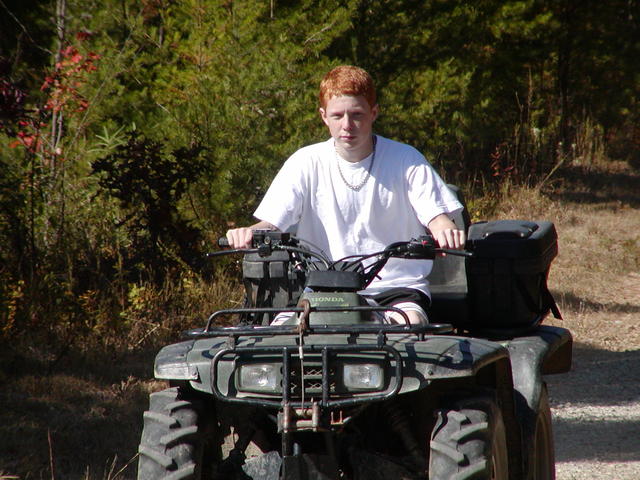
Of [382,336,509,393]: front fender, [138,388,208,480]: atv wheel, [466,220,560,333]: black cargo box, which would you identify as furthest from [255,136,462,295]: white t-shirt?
[138,388,208,480]: atv wheel

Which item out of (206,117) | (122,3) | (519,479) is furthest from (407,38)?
(519,479)

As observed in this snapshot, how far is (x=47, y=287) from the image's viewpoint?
7.24m

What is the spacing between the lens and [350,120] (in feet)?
14.2

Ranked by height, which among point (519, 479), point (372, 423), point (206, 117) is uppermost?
point (206, 117)

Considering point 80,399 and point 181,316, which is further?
point 181,316

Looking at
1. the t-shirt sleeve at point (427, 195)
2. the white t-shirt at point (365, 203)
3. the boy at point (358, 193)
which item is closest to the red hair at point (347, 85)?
the boy at point (358, 193)

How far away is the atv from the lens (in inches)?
124

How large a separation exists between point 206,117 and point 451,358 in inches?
222

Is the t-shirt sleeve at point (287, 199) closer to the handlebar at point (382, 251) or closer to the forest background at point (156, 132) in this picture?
the handlebar at point (382, 251)

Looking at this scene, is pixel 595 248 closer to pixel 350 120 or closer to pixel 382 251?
pixel 350 120

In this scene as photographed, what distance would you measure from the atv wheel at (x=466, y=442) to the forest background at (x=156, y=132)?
158 inches

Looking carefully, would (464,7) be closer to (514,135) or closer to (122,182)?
(514,135)

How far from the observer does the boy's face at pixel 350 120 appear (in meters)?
4.30

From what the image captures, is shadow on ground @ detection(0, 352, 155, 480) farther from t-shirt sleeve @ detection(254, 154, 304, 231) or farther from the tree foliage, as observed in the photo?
t-shirt sleeve @ detection(254, 154, 304, 231)
